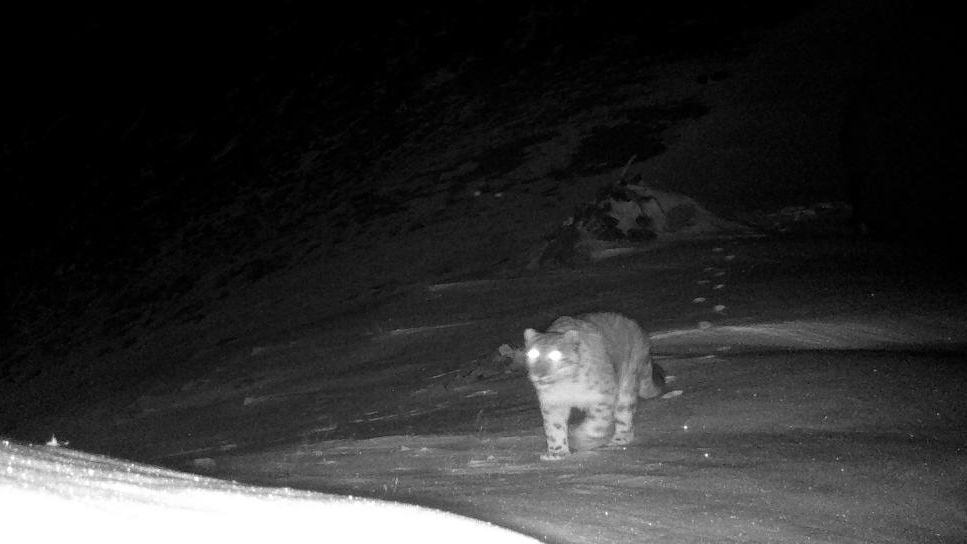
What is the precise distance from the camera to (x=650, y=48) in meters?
11.1

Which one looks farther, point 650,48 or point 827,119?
point 827,119

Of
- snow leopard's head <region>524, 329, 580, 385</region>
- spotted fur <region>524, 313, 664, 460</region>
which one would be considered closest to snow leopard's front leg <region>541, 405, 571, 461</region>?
spotted fur <region>524, 313, 664, 460</region>

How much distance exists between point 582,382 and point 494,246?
8.33 meters

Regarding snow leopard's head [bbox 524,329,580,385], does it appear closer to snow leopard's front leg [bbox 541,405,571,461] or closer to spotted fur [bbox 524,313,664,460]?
spotted fur [bbox 524,313,664,460]

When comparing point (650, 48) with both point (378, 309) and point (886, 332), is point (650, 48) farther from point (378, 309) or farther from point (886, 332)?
point (886, 332)

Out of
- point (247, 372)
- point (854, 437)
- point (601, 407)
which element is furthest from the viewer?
point (247, 372)

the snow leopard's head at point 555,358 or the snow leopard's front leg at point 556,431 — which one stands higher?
the snow leopard's head at point 555,358

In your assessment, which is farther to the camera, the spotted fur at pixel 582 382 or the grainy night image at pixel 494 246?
the grainy night image at pixel 494 246

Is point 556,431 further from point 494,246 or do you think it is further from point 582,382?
point 494,246

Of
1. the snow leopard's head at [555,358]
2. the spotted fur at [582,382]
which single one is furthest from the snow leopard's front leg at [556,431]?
the snow leopard's head at [555,358]

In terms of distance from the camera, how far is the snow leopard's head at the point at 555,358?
3.77 m

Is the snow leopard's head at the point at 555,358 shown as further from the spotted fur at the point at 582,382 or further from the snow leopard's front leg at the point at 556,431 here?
the snow leopard's front leg at the point at 556,431

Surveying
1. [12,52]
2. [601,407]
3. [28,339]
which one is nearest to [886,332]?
[601,407]

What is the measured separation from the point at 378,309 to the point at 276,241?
2.34m
